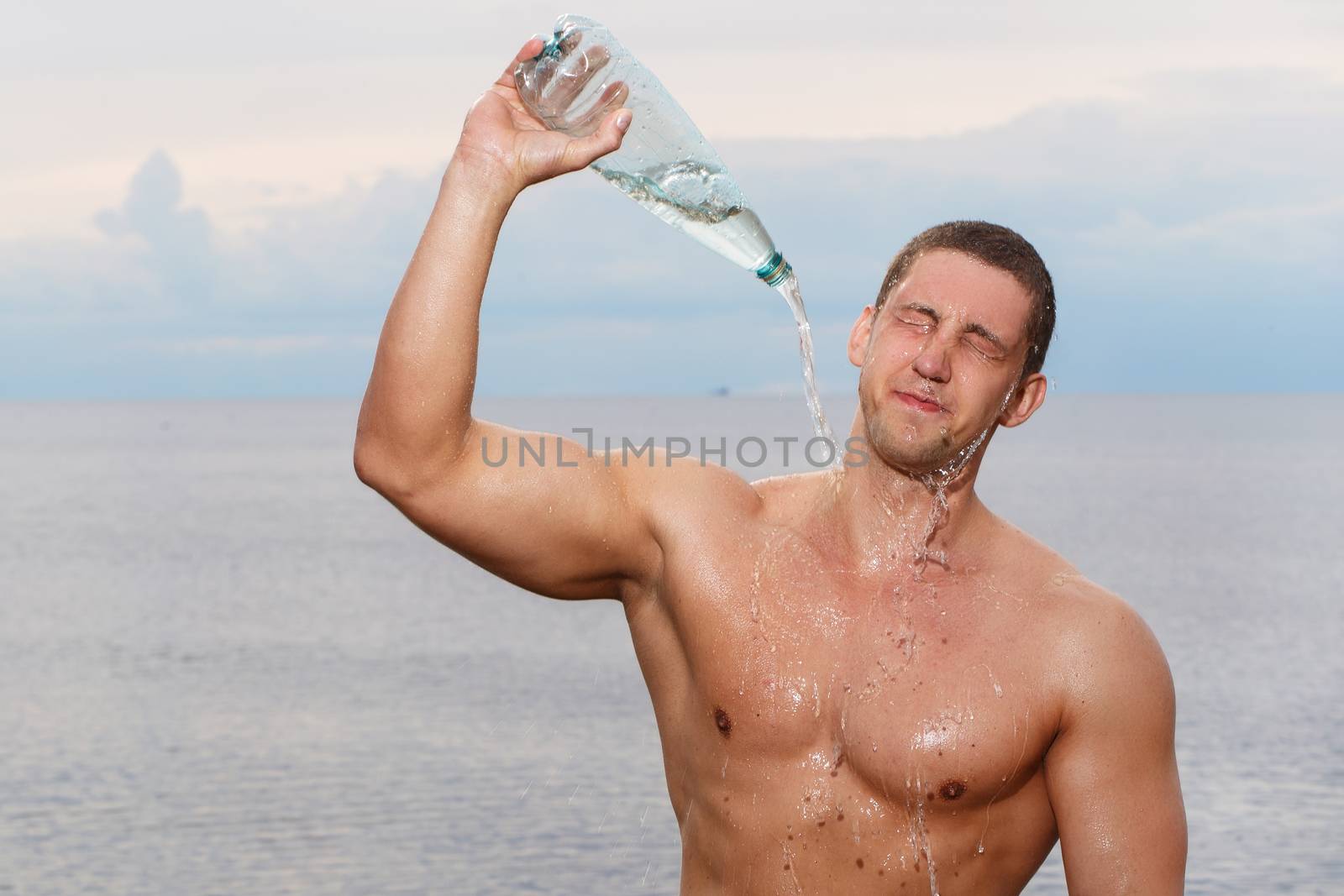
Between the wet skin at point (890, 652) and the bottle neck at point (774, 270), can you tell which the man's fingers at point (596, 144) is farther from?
the bottle neck at point (774, 270)

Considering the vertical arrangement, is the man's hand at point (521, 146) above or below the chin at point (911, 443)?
above

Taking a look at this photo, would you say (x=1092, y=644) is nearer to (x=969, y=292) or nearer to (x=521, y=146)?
(x=969, y=292)

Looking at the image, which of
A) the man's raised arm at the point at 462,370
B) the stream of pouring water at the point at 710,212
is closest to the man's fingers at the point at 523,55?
the man's raised arm at the point at 462,370

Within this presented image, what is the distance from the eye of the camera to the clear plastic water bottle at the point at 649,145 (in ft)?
10.8

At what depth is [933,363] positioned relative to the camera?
3.55 meters

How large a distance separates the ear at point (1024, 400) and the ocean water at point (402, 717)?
1058 centimetres

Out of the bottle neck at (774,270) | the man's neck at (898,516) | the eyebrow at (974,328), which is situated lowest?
the man's neck at (898,516)

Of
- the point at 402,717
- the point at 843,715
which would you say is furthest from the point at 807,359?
the point at 402,717

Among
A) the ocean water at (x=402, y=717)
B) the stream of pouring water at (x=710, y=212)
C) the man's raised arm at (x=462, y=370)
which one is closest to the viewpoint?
the man's raised arm at (x=462, y=370)

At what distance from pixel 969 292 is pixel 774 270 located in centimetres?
49

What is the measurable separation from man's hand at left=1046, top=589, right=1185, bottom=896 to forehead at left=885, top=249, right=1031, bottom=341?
2.49 feet

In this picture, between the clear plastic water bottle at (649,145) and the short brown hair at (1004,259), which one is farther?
the short brown hair at (1004,259)

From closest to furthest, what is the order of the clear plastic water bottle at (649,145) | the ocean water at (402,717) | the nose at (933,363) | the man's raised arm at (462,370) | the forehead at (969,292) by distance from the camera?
the man's raised arm at (462,370) → the clear plastic water bottle at (649,145) → the nose at (933,363) → the forehead at (969,292) → the ocean water at (402,717)

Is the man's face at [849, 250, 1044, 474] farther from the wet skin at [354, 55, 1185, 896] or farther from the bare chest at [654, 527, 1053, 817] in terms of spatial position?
the bare chest at [654, 527, 1053, 817]
